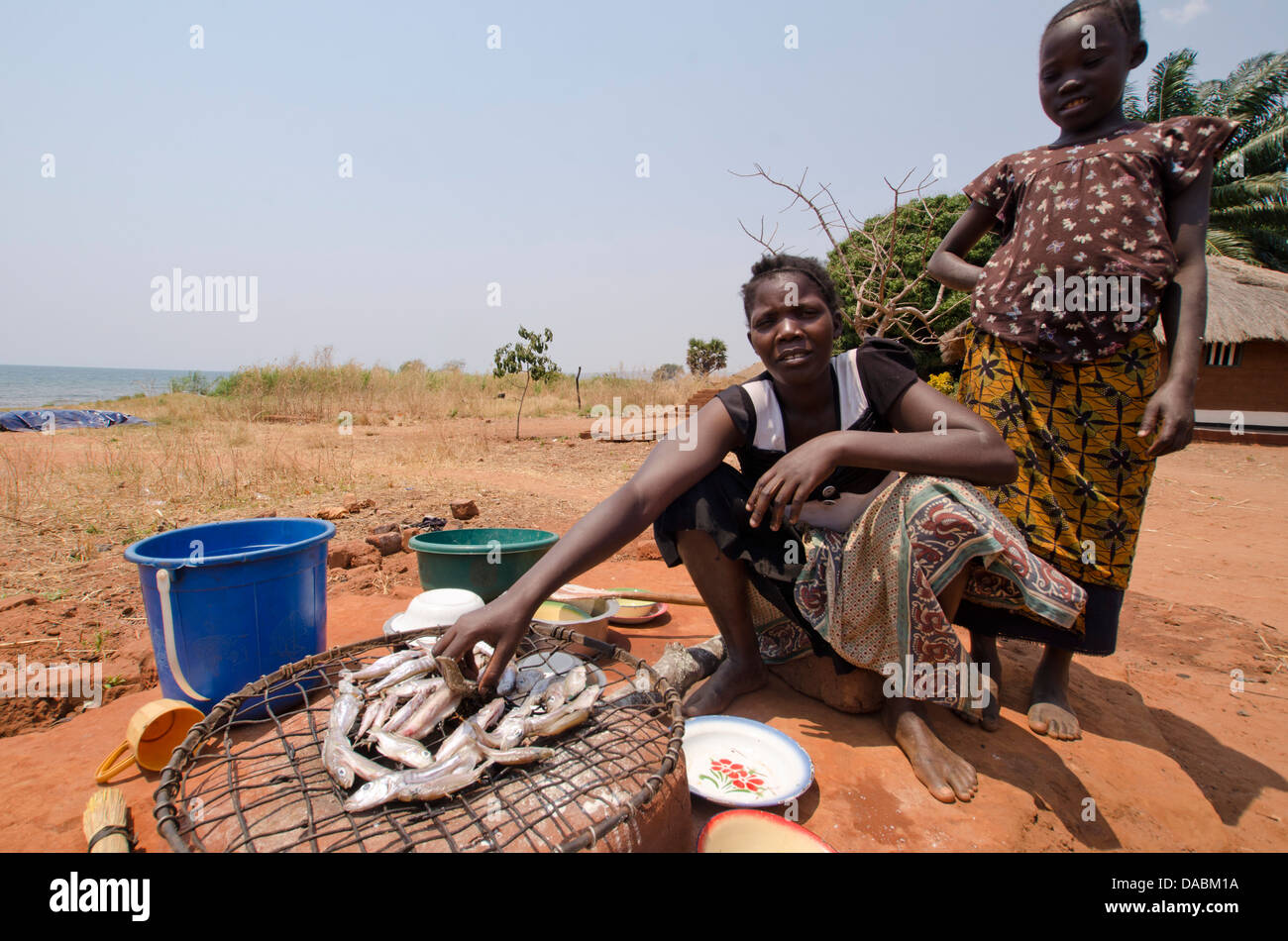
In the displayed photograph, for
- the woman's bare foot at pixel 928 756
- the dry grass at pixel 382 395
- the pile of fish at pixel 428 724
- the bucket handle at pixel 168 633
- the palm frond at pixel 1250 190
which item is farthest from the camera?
the palm frond at pixel 1250 190

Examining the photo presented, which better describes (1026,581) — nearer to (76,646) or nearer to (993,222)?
(993,222)

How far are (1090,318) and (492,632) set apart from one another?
2150mm

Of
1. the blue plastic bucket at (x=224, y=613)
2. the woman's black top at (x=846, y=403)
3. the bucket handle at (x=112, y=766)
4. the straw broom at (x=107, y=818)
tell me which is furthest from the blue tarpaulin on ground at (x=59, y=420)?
the woman's black top at (x=846, y=403)

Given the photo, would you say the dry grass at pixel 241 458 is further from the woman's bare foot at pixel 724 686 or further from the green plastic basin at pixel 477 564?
the woman's bare foot at pixel 724 686

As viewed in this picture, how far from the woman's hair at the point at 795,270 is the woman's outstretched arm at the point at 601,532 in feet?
1.36

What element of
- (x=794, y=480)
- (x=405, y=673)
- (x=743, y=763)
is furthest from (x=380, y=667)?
(x=794, y=480)

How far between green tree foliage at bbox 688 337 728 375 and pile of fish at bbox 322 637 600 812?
85.2 feet

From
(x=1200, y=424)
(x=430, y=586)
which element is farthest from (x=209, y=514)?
(x=1200, y=424)

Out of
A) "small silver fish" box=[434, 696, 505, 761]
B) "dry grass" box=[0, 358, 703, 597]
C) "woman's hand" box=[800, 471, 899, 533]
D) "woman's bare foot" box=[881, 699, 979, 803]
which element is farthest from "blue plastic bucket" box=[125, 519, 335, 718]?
"dry grass" box=[0, 358, 703, 597]

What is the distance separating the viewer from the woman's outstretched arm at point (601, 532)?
1.56 m

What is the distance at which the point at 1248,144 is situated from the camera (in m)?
17.1

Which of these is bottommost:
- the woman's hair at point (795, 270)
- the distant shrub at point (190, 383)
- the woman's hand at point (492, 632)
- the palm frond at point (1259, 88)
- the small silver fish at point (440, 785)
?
the small silver fish at point (440, 785)

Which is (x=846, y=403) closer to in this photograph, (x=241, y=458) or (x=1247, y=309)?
(x=241, y=458)

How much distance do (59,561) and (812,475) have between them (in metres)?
5.11
